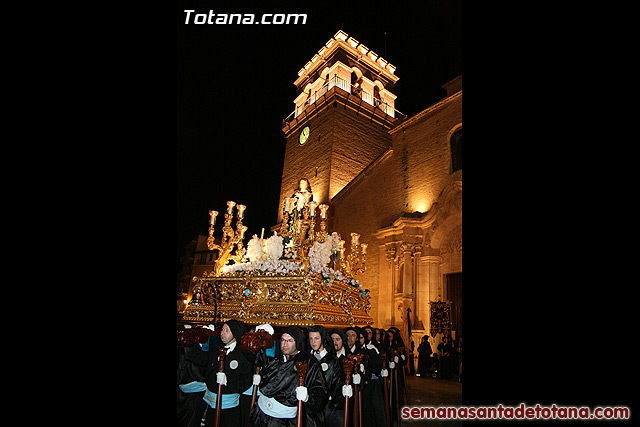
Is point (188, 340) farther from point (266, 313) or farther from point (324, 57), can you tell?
point (324, 57)

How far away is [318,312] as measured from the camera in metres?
6.62

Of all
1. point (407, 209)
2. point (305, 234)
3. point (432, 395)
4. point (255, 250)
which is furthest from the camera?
point (407, 209)

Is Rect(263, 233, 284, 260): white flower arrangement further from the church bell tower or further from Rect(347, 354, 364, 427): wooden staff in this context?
the church bell tower

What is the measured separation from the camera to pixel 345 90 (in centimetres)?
2191

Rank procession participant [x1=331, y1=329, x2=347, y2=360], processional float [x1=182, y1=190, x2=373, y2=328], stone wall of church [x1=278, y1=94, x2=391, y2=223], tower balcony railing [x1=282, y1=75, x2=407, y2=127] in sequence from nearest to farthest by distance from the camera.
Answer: procession participant [x1=331, y1=329, x2=347, y2=360]
processional float [x1=182, y1=190, x2=373, y2=328]
stone wall of church [x1=278, y1=94, x2=391, y2=223]
tower balcony railing [x1=282, y1=75, x2=407, y2=127]

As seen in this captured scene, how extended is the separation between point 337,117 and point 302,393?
60.9 feet

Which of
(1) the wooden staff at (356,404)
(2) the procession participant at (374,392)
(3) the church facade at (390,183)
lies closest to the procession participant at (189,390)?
(1) the wooden staff at (356,404)

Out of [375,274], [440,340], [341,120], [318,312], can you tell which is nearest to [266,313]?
[318,312]

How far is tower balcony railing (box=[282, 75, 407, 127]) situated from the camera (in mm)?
22219

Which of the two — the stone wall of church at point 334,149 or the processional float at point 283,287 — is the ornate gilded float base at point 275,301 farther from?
the stone wall of church at point 334,149

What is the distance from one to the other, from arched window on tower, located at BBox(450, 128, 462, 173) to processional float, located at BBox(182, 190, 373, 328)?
6.21 metres

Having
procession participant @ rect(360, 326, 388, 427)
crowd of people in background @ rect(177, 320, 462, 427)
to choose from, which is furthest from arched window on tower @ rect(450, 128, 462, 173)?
crowd of people in background @ rect(177, 320, 462, 427)

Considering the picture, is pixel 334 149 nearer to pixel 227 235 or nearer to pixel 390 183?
pixel 390 183

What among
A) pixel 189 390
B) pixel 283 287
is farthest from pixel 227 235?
pixel 189 390
